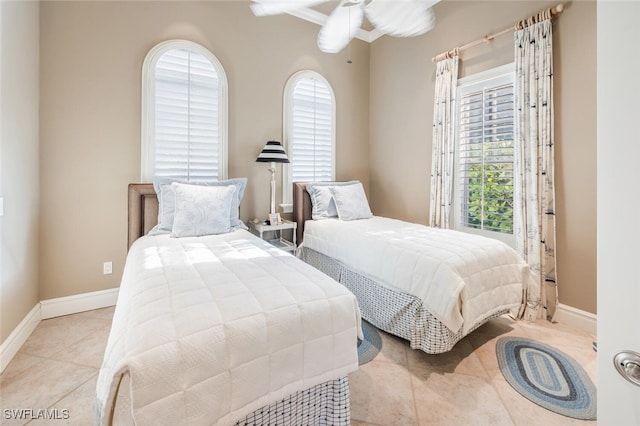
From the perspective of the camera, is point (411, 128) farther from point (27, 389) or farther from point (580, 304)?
point (27, 389)

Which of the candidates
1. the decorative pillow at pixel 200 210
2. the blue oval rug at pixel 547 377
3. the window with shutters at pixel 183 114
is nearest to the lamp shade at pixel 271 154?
the window with shutters at pixel 183 114

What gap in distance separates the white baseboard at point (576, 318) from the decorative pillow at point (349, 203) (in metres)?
1.99

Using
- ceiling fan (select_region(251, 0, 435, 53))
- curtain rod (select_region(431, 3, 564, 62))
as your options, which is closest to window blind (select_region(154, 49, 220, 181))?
ceiling fan (select_region(251, 0, 435, 53))

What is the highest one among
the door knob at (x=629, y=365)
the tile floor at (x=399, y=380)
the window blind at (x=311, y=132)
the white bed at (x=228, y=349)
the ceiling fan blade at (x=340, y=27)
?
the ceiling fan blade at (x=340, y=27)

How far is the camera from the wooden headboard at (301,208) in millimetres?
3549

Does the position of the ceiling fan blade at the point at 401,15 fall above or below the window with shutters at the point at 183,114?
above

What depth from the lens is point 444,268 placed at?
1871mm

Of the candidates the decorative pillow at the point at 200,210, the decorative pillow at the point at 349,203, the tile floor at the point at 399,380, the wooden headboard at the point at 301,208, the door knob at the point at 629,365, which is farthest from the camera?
the wooden headboard at the point at 301,208

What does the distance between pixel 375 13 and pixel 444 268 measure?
77.7 inches

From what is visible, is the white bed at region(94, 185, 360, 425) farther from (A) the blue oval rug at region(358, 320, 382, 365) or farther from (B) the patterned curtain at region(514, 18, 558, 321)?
(B) the patterned curtain at region(514, 18, 558, 321)

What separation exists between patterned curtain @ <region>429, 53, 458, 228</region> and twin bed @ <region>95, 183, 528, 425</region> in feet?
3.21

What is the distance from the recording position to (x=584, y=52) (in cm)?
233

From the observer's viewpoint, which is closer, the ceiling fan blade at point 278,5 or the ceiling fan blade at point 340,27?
the ceiling fan blade at point 278,5

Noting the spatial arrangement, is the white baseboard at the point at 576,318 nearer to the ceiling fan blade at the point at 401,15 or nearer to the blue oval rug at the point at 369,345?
the blue oval rug at the point at 369,345
